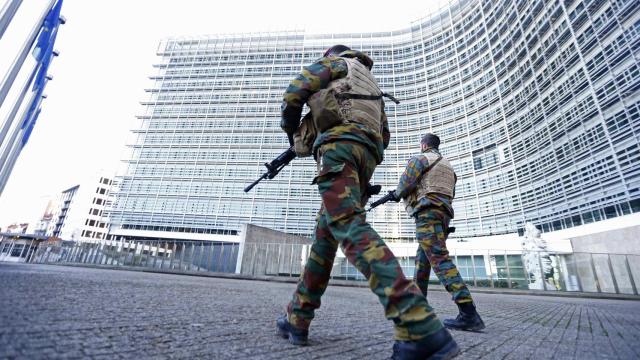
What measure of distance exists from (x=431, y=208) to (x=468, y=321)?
100 cm

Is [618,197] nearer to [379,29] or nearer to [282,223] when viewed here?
[282,223]

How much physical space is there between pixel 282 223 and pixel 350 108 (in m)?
30.4

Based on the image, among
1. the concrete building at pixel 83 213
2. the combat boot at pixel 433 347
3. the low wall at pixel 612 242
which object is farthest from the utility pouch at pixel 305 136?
the concrete building at pixel 83 213

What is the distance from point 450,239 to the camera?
2694 cm

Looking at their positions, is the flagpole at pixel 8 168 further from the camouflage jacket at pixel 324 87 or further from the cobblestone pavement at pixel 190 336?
the camouflage jacket at pixel 324 87

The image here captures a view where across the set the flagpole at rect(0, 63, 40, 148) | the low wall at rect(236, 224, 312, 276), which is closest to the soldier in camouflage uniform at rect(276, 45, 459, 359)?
the low wall at rect(236, 224, 312, 276)

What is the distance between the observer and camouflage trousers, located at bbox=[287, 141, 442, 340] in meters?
0.85

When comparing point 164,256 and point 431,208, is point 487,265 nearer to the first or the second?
point 431,208

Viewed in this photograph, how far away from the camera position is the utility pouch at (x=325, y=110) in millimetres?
1320

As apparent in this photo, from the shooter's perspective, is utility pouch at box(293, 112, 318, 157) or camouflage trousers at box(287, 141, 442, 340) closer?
camouflage trousers at box(287, 141, 442, 340)

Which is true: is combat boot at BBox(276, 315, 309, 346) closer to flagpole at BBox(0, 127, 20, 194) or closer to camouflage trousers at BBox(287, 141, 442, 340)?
camouflage trousers at BBox(287, 141, 442, 340)

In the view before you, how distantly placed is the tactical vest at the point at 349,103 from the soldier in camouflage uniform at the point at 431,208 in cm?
141

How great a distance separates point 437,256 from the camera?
242 cm

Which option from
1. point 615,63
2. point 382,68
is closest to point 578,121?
point 615,63
